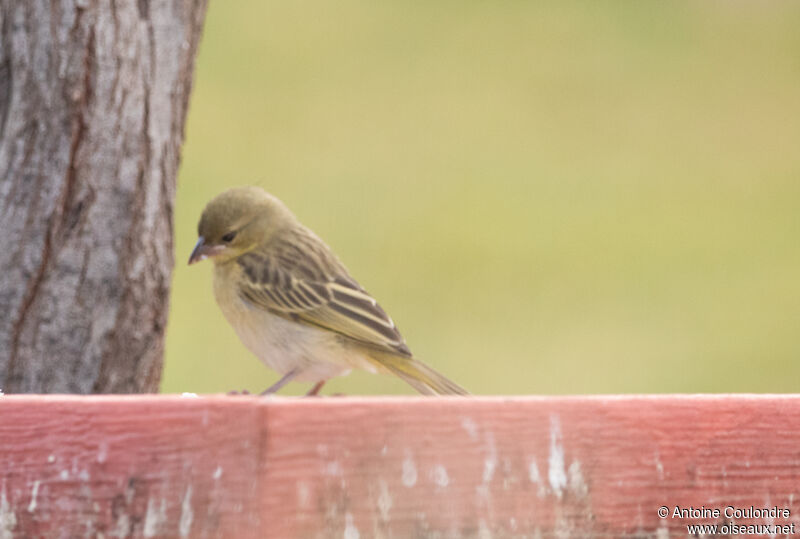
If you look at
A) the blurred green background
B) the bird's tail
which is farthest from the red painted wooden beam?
the blurred green background

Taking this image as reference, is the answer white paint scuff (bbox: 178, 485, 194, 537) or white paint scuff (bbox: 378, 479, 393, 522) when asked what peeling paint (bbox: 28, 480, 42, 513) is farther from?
white paint scuff (bbox: 378, 479, 393, 522)

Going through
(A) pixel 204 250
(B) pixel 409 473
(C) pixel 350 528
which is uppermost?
(A) pixel 204 250

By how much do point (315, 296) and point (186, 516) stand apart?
2244 millimetres

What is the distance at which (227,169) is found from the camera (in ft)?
40.2

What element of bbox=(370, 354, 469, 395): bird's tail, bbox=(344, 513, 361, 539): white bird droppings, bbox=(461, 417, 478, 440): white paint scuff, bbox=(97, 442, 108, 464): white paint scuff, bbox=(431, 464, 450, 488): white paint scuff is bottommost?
bbox=(344, 513, 361, 539): white bird droppings

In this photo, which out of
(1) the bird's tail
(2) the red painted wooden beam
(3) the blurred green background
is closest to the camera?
(2) the red painted wooden beam

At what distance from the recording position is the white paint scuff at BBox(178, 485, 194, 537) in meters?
2.99

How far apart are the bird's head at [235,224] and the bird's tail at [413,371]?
30.0 inches

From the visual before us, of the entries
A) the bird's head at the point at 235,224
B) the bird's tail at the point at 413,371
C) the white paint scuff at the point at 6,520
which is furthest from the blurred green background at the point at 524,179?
the white paint scuff at the point at 6,520

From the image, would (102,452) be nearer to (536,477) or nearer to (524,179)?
(536,477)

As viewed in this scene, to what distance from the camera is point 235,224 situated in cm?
541

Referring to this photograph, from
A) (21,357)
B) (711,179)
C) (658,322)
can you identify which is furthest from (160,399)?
(711,179)

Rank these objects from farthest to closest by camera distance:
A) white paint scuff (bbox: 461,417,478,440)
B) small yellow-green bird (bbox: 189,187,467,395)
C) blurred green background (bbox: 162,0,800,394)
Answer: blurred green background (bbox: 162,0,800,394)
small yellow-green bird (bbox: 189,187,467,395)
white paint scuff (bbox: 461,417,478,440)

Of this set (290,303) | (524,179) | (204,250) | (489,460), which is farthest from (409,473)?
(524,179)
